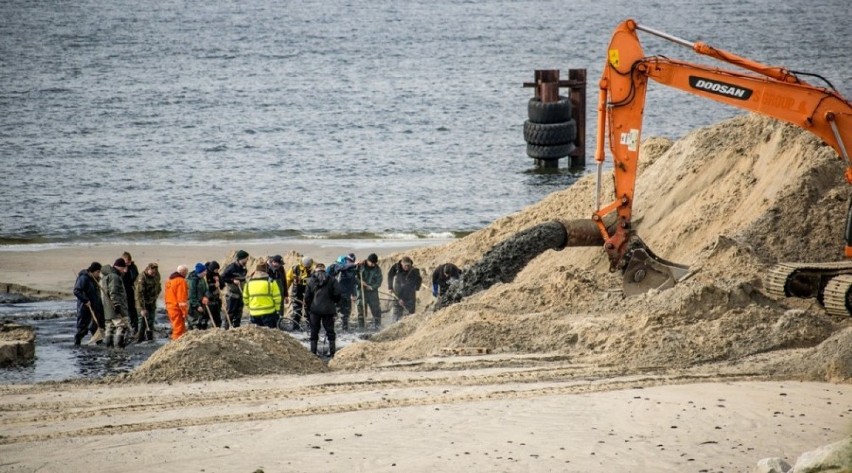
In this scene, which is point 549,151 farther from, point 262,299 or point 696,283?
point 696,283

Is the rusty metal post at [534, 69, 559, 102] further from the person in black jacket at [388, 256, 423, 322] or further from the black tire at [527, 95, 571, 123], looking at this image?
the person in black jacket at [388, 256, 423, 322]

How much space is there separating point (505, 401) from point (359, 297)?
938 centimetres

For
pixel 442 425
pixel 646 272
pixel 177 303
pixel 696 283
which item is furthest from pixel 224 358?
pixel 646 272

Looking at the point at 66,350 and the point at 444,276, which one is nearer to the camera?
the point at 66,350

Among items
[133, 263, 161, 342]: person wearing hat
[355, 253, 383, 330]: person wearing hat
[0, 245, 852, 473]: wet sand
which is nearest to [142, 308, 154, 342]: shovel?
[133, 263, 161, 342]: person wearing hat

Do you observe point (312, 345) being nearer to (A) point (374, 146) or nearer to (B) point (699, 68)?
(B) point (699, 68)

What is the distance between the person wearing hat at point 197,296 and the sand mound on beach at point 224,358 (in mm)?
3526

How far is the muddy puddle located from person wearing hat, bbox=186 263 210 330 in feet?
1.88

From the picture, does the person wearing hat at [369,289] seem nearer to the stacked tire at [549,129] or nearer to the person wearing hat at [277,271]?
the person wearing hat at [277,271]

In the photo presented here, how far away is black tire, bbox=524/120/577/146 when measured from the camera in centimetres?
3728

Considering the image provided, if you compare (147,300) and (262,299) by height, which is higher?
(262,299)

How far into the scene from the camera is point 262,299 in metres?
19.6

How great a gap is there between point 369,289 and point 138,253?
1052 centimetres

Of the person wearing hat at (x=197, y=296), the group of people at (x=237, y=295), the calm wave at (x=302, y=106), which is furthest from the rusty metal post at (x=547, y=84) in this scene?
the person wearing hat at (x=197, y=296)
